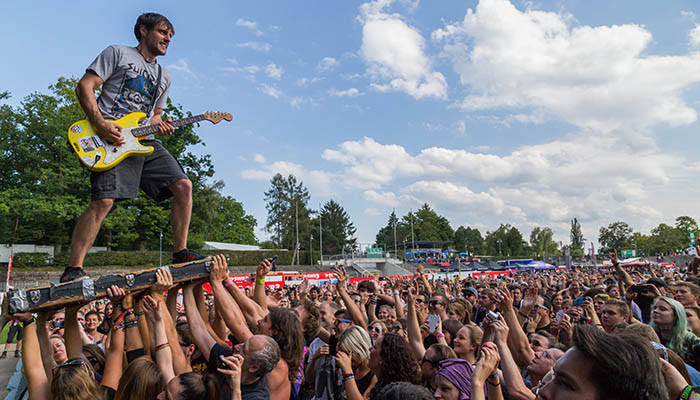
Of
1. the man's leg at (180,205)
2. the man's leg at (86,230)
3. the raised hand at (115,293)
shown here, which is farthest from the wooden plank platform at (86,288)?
the man's leg at (180,205)

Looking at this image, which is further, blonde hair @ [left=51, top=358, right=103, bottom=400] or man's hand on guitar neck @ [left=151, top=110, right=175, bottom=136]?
man's hand on guitar neck @ [left=151, top=110, right=175, bottom=136]

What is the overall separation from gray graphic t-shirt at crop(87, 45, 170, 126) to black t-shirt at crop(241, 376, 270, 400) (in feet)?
8.12

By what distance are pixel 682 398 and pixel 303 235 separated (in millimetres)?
85857

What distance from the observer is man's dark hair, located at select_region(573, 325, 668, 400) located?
Answer: 1.53 m

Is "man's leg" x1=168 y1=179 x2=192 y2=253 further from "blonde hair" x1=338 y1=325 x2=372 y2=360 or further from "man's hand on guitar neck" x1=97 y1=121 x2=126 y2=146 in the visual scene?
"blonde hair" x1=338 y1=325 x2=372 y2=360

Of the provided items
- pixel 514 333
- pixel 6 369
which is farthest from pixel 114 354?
pixel 6 369

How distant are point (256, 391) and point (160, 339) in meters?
0.83

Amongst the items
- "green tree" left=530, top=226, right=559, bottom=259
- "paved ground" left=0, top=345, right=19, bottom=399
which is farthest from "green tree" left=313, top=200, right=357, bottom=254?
"paved ground" left=0, top=345, right=19, bottom=399

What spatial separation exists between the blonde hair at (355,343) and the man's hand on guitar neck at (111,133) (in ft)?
8.63

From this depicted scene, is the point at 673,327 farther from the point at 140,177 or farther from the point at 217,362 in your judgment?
the point at 140,177

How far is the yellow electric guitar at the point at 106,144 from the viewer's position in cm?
357

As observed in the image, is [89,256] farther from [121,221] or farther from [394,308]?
[394,308]

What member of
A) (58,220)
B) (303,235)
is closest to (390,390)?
(58,220)

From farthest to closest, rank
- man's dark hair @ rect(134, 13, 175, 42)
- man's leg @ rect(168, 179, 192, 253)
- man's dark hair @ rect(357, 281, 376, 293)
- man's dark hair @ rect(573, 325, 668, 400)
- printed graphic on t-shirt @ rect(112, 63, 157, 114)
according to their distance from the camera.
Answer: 1. man's dark hair @ rect(357, 281, 376, 293)
2. man's leg @ rect(168, 179, 192, 253)
3. man's dark hair @ rect(134, 13, 175, 42)
4. printed graphic on t-shirt @ rect(112, 63, 157, 114)
5. man's dark hair @ rect(573, 325, 668, 400)
